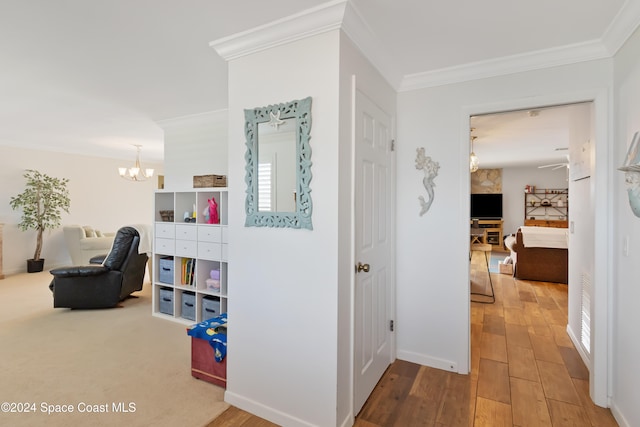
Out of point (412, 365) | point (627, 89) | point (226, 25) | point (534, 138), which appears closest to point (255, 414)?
point (412, 365)

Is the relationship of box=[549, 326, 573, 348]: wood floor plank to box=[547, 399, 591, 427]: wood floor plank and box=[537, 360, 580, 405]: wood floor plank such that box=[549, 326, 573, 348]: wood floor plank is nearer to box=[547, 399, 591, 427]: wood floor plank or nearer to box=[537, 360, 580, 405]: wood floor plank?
box=[537, 360, 580, 405]: wood floor plank

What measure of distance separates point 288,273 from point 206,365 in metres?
1.09

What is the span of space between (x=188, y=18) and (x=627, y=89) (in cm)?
253

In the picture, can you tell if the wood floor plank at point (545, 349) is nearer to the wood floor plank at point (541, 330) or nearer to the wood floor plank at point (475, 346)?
the wood floor plank at point (541, 330)

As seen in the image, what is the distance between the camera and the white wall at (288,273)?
6.00 ft

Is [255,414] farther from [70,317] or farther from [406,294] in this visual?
[70,317]

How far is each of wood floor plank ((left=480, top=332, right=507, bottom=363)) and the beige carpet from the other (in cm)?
220

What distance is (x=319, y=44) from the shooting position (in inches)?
72.7

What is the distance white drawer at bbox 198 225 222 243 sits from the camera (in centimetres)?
342

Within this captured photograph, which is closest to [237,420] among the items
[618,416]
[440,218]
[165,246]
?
[440,218]

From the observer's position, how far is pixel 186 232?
3.65m

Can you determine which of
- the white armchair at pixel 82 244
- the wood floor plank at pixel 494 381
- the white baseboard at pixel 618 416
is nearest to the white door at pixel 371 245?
the wood floor plank at pixel 494 381

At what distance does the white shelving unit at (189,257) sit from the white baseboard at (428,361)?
1.80m

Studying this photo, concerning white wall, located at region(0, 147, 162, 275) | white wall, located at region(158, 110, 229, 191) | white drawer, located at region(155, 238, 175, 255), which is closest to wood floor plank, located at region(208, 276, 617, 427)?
white drawer, located at region(155, 238, 175, 255)
